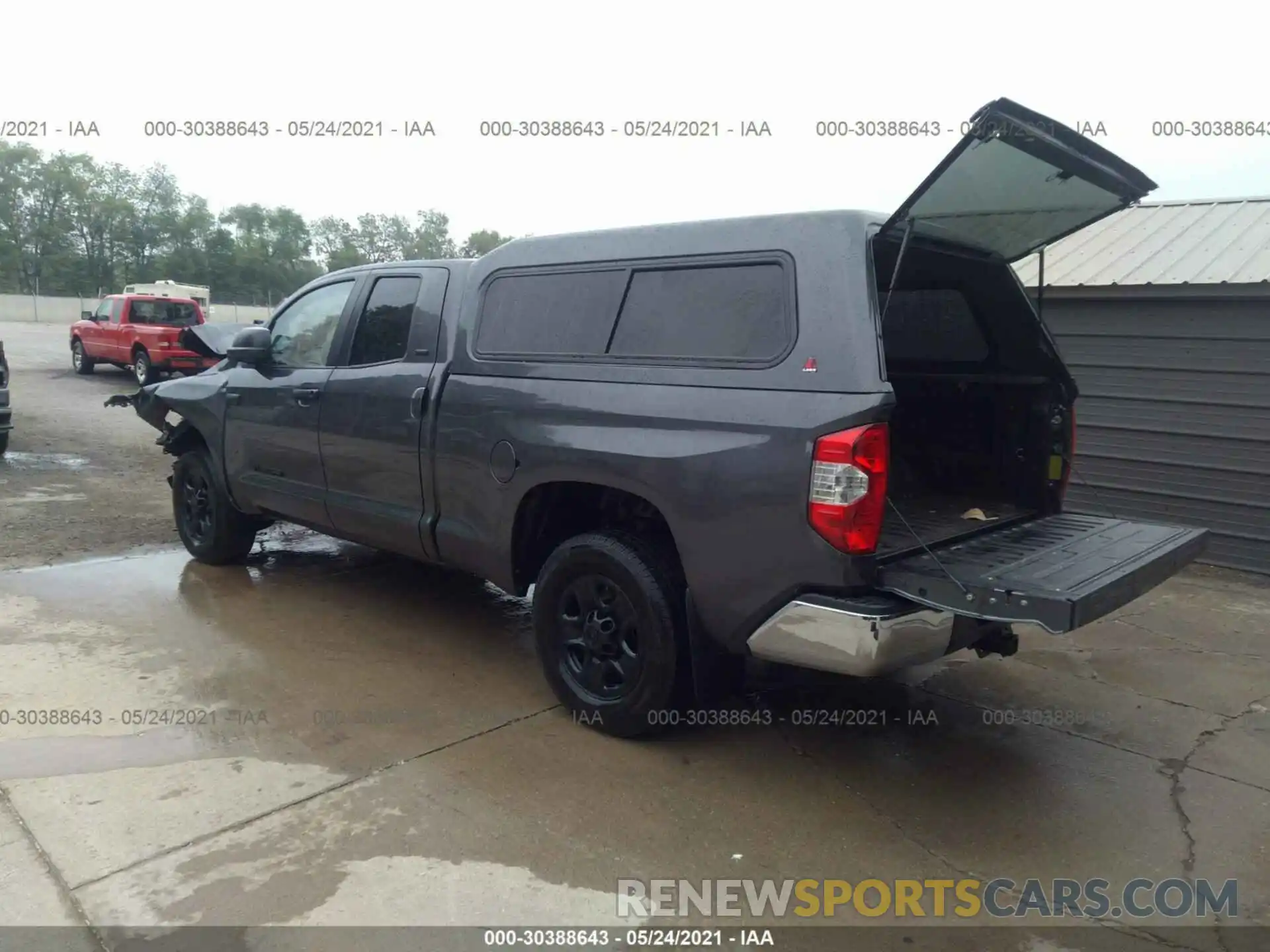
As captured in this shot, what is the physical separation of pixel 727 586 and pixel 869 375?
Result: 3.03ft

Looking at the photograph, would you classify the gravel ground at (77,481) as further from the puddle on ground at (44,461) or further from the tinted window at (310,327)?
the tinted window at (310,327)

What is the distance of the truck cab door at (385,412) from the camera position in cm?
466

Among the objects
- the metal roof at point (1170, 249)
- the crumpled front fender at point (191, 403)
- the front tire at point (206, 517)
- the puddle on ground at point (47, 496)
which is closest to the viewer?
the crumpled front fender at point (191, 403)

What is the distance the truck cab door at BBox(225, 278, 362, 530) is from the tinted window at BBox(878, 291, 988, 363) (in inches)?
117

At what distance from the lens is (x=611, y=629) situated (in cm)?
388

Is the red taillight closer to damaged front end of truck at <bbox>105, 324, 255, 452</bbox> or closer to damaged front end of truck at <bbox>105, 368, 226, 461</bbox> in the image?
damaged front end of truck at <bbox>105, 324, 255, 452</bbox>

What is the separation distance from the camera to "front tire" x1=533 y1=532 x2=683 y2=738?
367 centimetres

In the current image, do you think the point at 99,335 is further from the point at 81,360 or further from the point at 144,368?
the point at 144,368

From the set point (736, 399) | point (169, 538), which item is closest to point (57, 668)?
point (169, 538)

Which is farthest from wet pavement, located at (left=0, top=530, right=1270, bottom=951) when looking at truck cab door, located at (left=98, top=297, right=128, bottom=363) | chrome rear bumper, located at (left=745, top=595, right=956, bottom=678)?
truck cab door, located at (left=98, top=297, right=128, bottom=363)

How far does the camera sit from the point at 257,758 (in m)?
3.71
